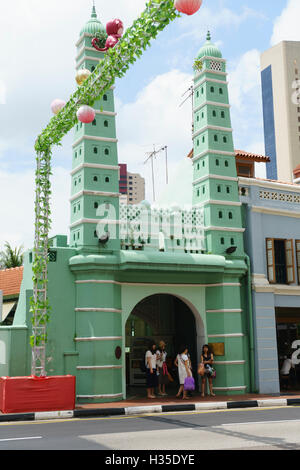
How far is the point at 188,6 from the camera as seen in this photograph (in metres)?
9.07

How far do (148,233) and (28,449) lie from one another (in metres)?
9.12

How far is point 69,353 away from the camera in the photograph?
14.9 m

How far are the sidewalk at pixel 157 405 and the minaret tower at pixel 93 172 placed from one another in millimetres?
4236

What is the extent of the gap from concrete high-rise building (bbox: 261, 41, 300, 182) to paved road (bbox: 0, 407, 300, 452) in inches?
2517

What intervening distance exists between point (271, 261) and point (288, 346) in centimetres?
468

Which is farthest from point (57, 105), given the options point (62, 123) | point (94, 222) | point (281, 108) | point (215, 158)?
point (281, 108)

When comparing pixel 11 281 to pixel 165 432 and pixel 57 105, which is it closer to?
pixel 57 105

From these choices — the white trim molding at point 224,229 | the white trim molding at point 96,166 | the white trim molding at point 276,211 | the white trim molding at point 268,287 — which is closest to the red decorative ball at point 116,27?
the white trim molding at point 96,166

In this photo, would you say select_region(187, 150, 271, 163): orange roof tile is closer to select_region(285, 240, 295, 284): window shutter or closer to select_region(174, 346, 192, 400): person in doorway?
select_region(285, 240, 295, 284): window shutter

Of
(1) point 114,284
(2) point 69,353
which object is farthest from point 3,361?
(1) point 114,284

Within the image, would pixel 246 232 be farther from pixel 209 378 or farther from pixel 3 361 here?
pixel 3 361

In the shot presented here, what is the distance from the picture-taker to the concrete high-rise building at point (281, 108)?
243ft

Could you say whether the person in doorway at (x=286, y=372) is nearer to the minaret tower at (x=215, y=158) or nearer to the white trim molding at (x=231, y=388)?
the white trim molding at (x=231, y=388)
